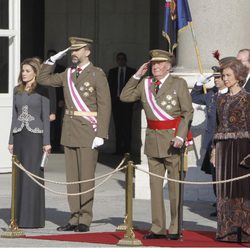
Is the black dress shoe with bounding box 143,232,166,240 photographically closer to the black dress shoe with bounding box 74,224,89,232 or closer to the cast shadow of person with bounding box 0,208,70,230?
the black dress shoe with bounding box 74,224,89,232

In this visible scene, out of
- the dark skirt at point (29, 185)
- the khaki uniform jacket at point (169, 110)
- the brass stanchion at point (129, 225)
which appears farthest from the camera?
the dark skirt at point (29, 185)

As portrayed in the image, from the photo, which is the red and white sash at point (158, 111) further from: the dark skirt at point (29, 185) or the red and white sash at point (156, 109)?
the dark skirt at point (29, 185)

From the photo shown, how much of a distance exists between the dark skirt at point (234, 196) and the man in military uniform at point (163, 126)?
409 millimetres

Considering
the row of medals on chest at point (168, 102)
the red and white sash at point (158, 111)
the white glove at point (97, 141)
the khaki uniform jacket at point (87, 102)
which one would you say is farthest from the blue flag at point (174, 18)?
the row of medals on chest at point (168, 102)

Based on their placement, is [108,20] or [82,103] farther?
[108,20]

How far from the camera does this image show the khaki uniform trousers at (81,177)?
1282 cm

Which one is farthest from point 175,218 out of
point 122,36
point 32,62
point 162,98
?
point 122,36

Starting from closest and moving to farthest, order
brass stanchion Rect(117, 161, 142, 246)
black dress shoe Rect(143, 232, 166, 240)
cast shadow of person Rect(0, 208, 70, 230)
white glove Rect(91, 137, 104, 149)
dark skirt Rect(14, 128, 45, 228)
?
brass stanchion Rect(117, 161, 142, 246) → black dress shoe Rect(143, 232, 166, 240) → white glove Rect(91, 137, 104, 149) → dark skirt Rect(14, 128, 45, 228) → cast shadow of person Rect(0, 208, 70, 230)

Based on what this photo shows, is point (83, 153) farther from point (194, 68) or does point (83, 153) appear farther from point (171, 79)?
point (194, 68)

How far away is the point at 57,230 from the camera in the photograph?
42.0 ft

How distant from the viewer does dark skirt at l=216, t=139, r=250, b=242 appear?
12.0 m

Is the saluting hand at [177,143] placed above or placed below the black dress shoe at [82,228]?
above

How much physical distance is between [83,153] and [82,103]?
0.48 m

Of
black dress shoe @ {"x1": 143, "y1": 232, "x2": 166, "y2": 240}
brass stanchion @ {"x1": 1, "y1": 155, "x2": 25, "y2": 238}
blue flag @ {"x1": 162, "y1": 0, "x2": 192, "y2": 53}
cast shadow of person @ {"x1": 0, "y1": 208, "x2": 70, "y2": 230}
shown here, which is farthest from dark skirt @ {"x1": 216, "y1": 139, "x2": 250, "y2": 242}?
blue flag @ {"x1": 162, "y1": 0, "x2": 192, "y2": 53}
